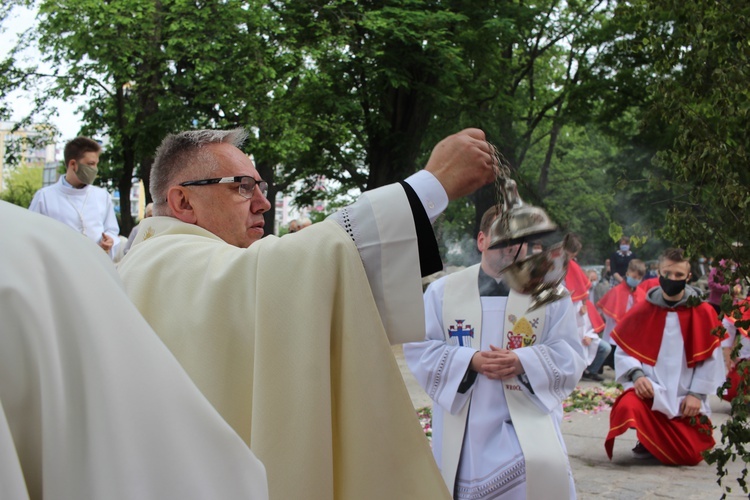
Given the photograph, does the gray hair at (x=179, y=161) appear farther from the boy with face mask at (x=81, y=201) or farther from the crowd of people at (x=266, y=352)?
the boy with face mask at (x=81, y=201)

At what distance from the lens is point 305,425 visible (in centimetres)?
225

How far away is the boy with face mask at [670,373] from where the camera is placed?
7484mm

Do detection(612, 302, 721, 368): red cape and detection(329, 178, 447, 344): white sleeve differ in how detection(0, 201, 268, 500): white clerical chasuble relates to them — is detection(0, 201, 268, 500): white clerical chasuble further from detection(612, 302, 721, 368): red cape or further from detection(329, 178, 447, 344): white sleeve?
detection(612, 302, 721, 368): red cape

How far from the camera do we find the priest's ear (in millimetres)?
3135

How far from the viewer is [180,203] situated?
3.15 meters

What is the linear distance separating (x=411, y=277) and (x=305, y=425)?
51 centimetres

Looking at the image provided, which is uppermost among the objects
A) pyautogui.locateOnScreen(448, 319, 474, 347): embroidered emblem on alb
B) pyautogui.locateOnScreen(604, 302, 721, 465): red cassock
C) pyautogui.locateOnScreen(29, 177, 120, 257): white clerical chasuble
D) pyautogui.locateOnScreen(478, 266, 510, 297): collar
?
pyautogui.locateOnScreen(29, 177, 120, 257): white clerical chasuble

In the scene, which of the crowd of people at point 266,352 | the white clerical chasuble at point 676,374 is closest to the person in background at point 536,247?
the crowd of people at point 266,352

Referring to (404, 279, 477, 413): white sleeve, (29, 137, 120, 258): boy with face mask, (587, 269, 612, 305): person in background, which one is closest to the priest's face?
(404, 279, 477, 413): white sleeve

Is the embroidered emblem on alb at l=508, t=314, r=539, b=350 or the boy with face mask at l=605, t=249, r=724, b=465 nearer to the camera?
the embroidered emblem on alb at l=508, t=314, r=539, b=350

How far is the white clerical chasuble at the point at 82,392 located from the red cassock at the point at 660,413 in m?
6.69

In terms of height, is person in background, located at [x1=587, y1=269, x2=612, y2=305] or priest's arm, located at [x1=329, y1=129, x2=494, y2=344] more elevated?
priest's arm, located at [x1=329, y1=129, x2=494, y2=344]

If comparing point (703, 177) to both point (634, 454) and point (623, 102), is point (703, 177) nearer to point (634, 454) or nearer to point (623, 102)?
point (634, 454)

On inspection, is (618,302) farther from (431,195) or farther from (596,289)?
(431,195)
